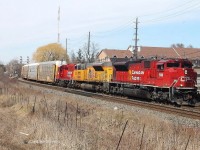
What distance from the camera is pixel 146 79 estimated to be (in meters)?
29.8

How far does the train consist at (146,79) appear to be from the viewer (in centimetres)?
2647

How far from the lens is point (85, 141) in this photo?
11375 mm

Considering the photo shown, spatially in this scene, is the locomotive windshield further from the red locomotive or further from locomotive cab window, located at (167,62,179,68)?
locomotive cab window, located at (167,62,179,68)

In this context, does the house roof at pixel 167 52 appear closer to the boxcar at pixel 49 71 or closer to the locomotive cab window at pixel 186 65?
the boxcar at pixel 49 71

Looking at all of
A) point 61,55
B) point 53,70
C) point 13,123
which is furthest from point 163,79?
point 61,55

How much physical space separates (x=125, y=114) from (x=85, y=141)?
8541mm

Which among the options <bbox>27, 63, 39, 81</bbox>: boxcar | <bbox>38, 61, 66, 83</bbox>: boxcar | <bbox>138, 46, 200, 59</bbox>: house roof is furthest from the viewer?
<bbox>138, 46, 200, 59</bbox>: house roof

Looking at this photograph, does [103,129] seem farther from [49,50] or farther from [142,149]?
[49,50]

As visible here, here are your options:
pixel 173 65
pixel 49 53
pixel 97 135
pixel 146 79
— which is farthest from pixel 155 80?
pixel 49 53

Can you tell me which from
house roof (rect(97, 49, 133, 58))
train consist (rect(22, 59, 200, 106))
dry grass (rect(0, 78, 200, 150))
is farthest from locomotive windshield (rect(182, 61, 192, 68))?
house roof (rect(97, 49, 133, 58))

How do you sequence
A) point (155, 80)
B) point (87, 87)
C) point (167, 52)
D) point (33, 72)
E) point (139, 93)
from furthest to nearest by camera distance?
point (167, 52) < point (33, 72) < point (87, 87) < point (139, 93) < point (155, 80)

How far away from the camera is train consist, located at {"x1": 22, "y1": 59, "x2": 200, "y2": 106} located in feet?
86.8

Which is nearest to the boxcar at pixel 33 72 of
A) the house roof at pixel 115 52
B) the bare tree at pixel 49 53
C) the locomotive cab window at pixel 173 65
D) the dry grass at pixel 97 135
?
the locomotive cab window at pixel 173 65

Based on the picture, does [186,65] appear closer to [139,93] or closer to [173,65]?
[173,65]
